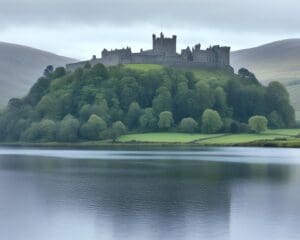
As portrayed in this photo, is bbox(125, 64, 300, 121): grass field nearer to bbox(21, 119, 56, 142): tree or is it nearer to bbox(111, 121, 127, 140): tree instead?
bbox(111, 121, 127, 140): tree

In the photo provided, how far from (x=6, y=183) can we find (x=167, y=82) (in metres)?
88.2

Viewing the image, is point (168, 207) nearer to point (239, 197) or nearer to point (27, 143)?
point (239, 197)

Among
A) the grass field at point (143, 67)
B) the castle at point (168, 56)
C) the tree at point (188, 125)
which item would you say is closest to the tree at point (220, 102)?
the tree at point (188, 125)

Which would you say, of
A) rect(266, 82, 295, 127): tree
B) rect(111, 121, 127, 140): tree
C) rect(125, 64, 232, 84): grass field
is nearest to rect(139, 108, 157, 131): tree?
rect(111, 121, 127, 140): tree

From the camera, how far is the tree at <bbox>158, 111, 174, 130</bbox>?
124081 mm

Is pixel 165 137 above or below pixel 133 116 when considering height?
below

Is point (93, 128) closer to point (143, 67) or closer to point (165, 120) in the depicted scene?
point (165, 120)

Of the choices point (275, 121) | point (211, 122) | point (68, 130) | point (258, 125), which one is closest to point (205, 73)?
point (275, 121)

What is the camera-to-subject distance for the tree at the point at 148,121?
4958 inches

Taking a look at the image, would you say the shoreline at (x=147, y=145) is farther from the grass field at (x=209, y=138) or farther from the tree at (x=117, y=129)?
the tree at (x=117, y=129)

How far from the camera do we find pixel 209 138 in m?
116

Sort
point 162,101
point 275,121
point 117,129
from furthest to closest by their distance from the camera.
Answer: point 275,121 → point 162,101 → point 117,129

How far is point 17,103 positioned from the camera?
141500 mm

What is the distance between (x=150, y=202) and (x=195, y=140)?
7562cm
